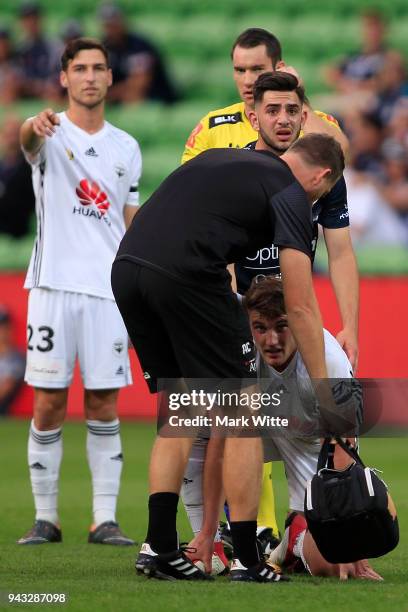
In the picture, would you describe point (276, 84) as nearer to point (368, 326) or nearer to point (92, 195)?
point (92, 195)

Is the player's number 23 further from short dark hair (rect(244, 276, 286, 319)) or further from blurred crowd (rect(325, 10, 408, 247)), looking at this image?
blurred crowd (rect(325, 10, 408, 247))

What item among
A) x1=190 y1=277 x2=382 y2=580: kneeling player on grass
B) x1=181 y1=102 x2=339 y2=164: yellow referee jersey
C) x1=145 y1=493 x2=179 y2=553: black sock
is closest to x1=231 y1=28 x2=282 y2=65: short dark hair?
x1=181 y1=102 x2=339 y2=164: yellow referee jersey

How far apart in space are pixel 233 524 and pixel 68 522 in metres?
2.65

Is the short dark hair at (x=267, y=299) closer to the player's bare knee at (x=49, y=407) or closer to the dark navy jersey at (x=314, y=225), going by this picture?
the dark navy jersey at (x=314, y=225)

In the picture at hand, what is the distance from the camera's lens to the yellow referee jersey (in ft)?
21.4

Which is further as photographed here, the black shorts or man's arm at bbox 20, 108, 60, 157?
man's arm at bbox 20, 108, 60, 157

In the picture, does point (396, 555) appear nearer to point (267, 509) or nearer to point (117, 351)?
point (267, 509)

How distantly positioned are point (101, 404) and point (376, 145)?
7.78 metres

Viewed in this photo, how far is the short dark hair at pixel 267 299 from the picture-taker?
545 cm

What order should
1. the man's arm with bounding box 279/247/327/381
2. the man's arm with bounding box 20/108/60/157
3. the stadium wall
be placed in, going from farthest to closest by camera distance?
the stadium wall, the man's arm with bounding box 20/108/60/157, the man's arm with bounding box 279/247/327/381

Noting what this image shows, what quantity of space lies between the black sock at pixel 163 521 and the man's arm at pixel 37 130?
2222mm

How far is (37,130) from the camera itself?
6508 mm

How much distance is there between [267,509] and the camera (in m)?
6.29

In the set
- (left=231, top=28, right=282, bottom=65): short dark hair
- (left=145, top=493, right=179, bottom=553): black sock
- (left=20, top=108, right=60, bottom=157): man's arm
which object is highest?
(left=231, top=28, right=282, bottom=65): short dark hair
